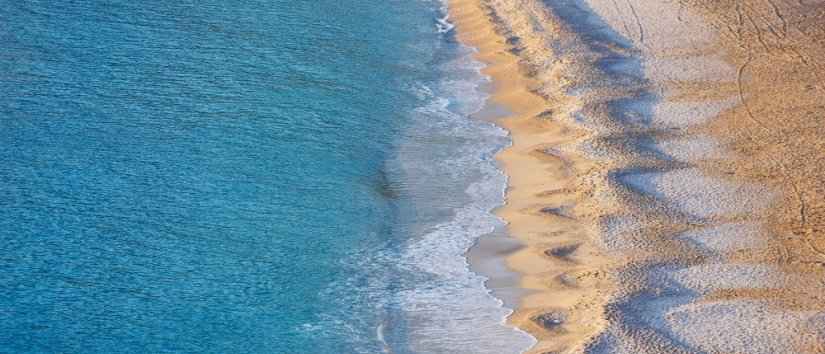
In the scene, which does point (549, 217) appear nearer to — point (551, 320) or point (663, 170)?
point (663, 170)

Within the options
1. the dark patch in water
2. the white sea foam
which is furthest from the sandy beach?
the white sea foam

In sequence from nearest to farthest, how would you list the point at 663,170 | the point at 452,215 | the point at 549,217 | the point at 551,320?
the point at 551,320, the point at 549,217, the point at 452,215, the point at 663,170

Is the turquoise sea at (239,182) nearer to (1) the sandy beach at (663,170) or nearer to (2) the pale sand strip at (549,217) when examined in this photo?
(2) the pale sand strip at (549,217)

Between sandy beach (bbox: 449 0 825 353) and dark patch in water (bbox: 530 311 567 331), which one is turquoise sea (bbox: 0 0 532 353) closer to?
dark patch in water (bbox: 530 311 567 331)

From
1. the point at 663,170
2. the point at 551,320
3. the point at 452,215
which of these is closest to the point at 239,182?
the point at 452,215

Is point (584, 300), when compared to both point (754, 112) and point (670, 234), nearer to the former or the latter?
point (670, 234)
